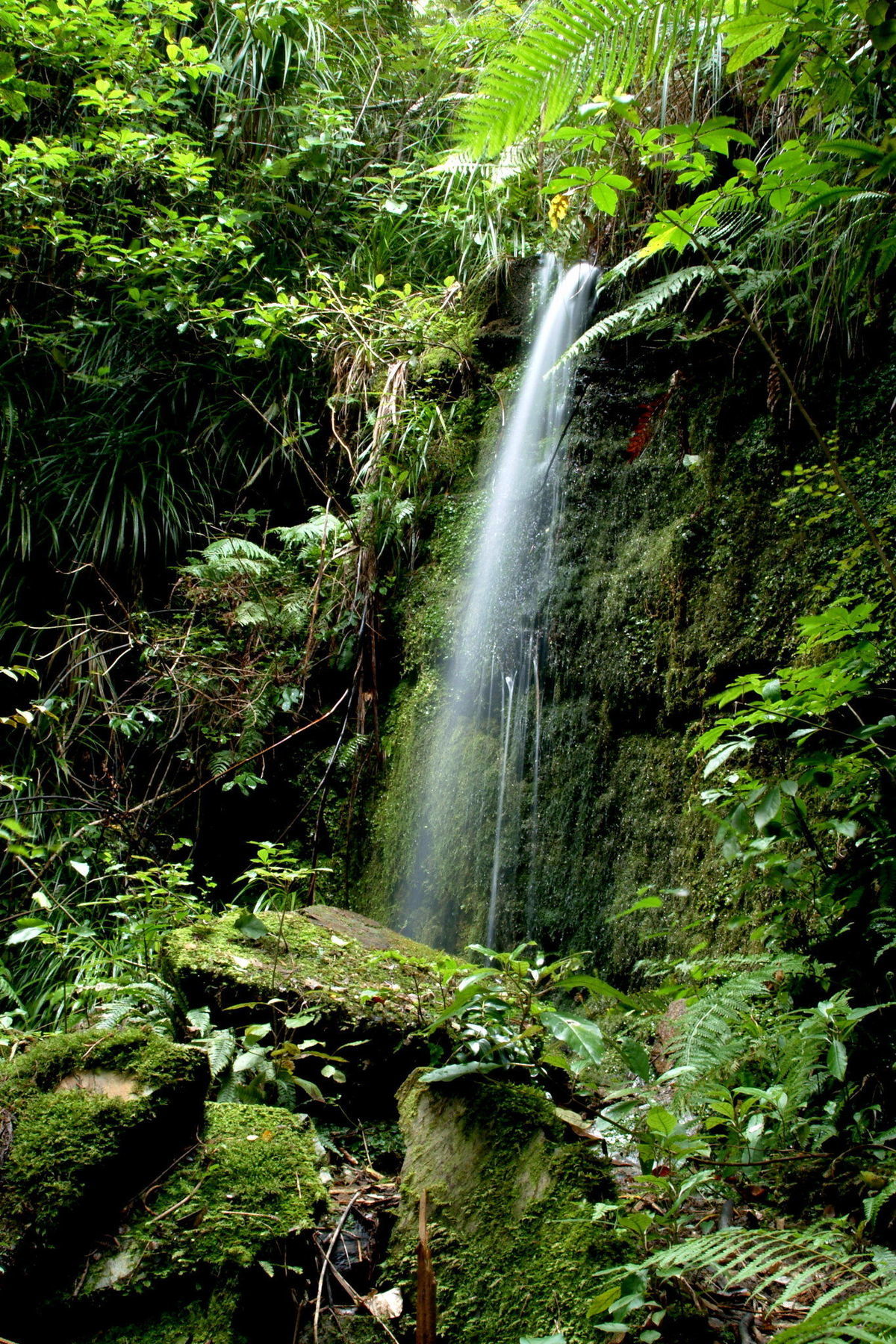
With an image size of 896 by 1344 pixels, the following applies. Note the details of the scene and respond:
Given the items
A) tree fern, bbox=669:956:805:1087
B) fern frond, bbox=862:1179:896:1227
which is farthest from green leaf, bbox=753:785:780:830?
fern frond, bbox=862:1179:896:1227

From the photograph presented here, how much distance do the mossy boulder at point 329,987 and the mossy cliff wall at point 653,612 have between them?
88 centimetres

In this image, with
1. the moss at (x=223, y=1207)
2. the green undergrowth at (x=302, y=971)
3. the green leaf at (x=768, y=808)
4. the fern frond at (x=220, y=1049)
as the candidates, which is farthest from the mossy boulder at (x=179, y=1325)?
the green leaf at (x=768, y=808)

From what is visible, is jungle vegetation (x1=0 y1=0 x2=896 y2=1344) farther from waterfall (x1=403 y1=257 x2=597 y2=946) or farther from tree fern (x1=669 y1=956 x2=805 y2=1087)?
waterfall (x1=403 y1=257 x2=597 y2=946)

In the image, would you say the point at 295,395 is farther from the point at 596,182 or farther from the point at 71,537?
the point at 596,182

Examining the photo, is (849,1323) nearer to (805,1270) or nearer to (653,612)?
(805,1270)

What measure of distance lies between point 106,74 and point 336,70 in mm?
1729

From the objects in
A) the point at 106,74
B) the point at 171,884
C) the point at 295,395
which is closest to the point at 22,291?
the point at 106,74

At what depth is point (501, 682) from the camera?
12.3 ft

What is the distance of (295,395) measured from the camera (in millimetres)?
5176

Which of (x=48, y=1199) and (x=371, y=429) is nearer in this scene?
(x=48, y=1199)

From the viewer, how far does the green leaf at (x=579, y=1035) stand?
1368mm

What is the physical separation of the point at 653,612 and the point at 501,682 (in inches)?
32.2

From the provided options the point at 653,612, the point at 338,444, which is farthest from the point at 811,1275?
the point at 338,444

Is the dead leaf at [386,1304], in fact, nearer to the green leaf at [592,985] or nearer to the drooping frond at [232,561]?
the green leaf at [592,985]
